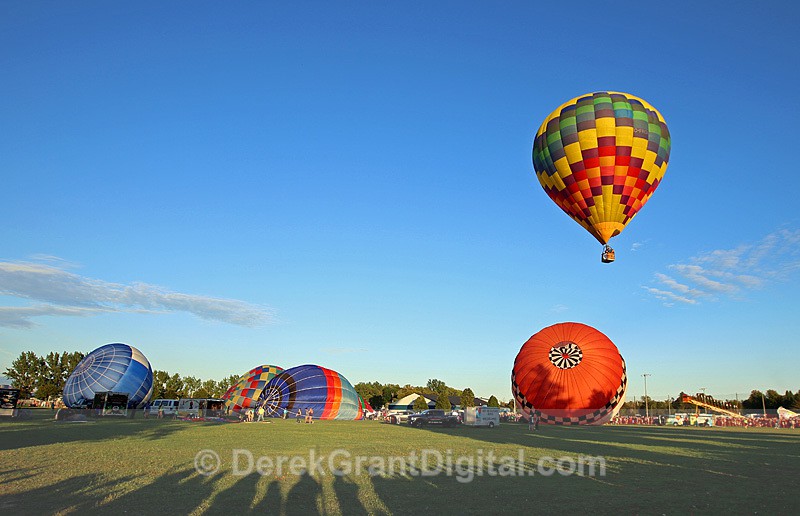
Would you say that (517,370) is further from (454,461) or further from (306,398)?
(454,461)

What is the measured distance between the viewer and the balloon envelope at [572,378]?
34656 millimetres

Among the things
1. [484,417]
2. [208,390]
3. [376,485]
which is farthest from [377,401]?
[376,485]

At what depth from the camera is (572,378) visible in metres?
34.8

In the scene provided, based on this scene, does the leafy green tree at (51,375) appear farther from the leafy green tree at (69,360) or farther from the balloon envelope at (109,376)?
the balloon envelope at (109,376)

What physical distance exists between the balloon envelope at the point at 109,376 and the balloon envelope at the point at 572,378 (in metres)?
33.0

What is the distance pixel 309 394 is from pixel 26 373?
61.4m

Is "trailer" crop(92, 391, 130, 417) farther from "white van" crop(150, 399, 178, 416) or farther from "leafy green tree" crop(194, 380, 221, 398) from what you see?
"leafy green tree" crop(194, 380, 221, 398)

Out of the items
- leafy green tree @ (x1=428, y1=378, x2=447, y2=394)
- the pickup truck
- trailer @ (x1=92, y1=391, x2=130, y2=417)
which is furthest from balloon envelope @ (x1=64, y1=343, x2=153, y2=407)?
leafy green tree @ (x1=428, y1=378, x2=447, y2=394)

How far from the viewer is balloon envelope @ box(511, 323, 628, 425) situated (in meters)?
34.7

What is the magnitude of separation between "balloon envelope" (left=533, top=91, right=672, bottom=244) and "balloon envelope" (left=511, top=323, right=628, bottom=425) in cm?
1171

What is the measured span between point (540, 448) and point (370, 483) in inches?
371

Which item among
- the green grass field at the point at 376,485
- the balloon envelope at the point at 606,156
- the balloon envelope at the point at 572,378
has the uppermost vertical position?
the balloon envelope at the point at 606,156

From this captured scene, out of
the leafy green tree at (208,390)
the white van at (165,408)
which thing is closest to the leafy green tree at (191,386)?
the leafy green tree at (208,390)

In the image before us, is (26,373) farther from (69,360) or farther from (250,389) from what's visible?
(250,389)
